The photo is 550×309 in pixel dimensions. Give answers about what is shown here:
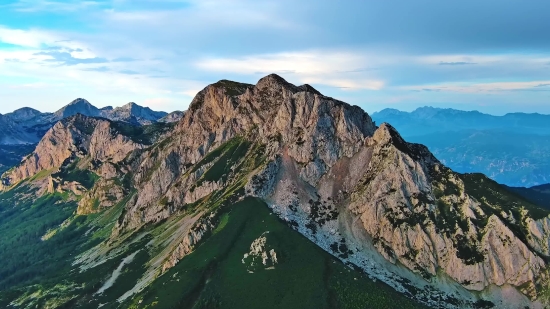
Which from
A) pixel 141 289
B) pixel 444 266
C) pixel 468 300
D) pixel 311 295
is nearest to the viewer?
pixel 311 295

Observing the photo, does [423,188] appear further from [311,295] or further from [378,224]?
[311,295]

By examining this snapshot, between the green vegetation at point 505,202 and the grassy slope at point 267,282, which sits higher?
the green vegetation at point 505,202

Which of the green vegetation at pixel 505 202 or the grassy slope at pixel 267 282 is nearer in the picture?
the grassy slope at pixel 267 282

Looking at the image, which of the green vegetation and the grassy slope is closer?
the grassy slope

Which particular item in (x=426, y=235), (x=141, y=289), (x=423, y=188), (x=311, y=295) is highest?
(x=423, y=188)

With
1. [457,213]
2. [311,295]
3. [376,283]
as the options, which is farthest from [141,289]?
[457,213]

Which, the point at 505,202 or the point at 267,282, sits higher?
the point at 505,202

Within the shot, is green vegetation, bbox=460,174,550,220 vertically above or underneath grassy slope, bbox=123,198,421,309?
above

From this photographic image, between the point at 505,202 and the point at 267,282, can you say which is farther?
the point at 505,202
